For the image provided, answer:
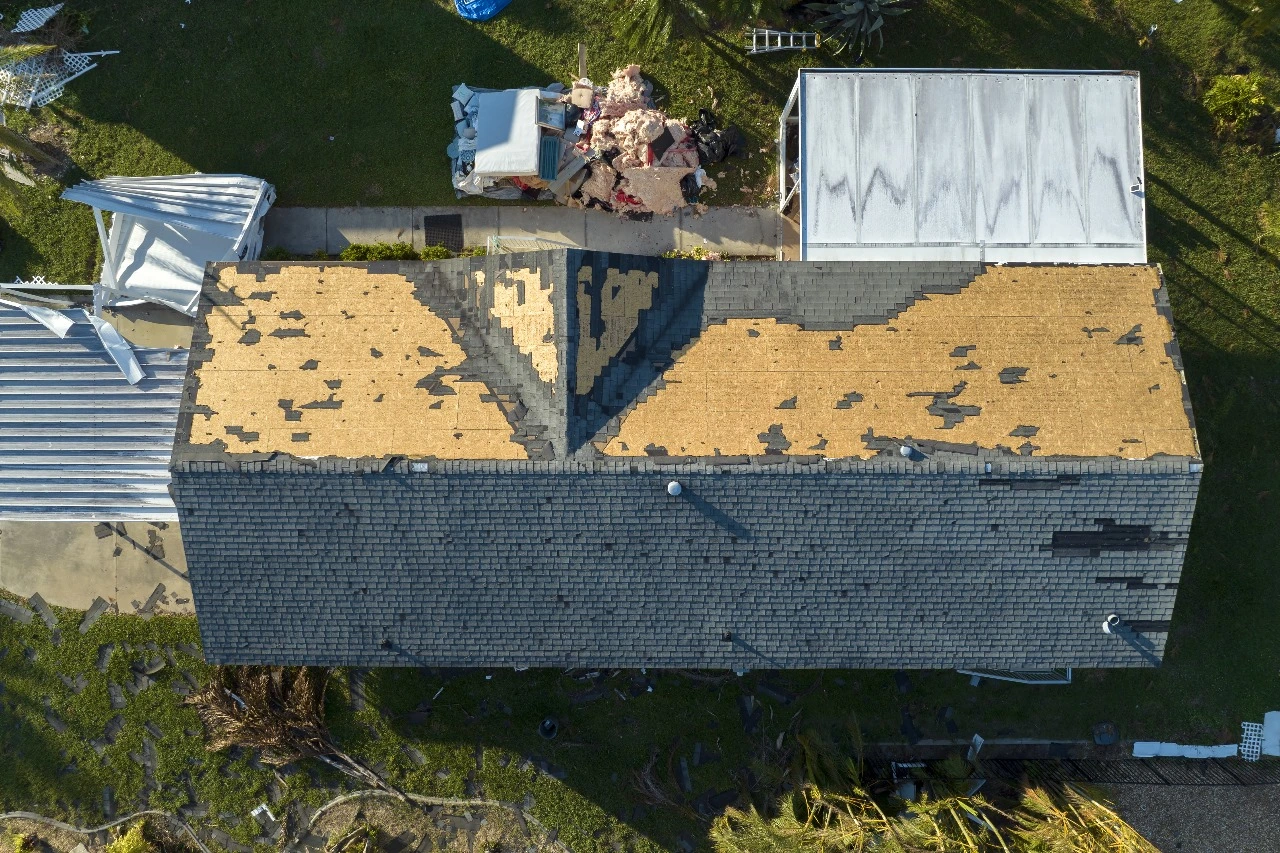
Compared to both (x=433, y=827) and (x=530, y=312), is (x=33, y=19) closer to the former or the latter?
(x=530, y=312)

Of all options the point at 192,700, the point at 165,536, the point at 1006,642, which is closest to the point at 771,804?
the point at 1006,642

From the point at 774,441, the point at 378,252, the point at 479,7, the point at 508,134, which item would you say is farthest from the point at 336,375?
the point at 479,7

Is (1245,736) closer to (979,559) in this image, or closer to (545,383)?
(979,559)

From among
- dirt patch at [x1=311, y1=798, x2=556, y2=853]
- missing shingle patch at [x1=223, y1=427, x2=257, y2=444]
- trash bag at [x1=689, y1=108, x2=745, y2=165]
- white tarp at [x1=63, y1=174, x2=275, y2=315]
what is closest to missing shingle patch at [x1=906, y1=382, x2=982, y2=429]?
trash bag at [x1=689, y1=108, x2=745, y2=165]

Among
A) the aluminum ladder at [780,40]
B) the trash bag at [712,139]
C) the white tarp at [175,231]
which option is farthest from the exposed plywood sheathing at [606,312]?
the white tarp at [175,231]

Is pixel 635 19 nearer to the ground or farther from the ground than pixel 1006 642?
farther from the ground

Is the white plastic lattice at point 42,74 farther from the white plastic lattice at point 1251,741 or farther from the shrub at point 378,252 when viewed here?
the white plastic lattice at point 1251,741

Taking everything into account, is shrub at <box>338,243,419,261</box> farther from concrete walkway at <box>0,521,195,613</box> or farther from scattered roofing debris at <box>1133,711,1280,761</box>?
scattered roofing debris at <box>1133,711,1280,761</box>
